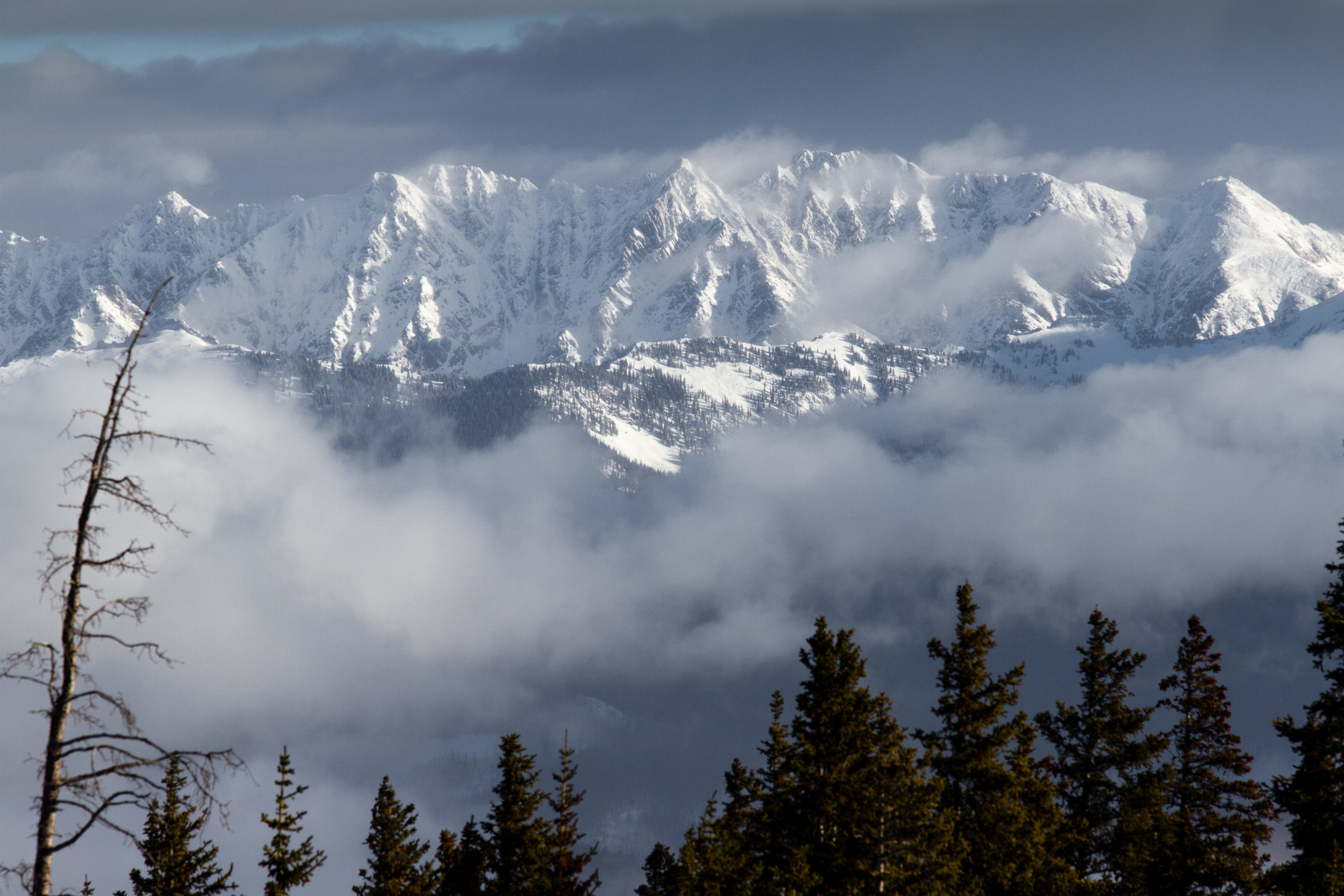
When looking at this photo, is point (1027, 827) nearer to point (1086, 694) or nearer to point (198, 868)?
point (1086, 694)

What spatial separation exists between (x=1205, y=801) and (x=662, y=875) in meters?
21.1

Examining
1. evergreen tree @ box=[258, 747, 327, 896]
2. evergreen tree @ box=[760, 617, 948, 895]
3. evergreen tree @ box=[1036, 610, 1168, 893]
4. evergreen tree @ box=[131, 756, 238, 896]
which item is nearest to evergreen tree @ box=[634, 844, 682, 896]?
evergreen tree @ box=[760, 617, 948, 895]

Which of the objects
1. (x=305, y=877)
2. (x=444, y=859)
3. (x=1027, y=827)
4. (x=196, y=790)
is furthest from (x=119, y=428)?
(x=444, y=859)

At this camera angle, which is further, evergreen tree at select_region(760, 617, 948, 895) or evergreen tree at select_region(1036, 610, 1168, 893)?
evergreen tree at select_region(1036, 610, 1168, 893)

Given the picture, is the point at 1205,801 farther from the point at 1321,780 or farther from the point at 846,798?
the point at 846,798

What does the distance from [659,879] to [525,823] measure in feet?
39.1

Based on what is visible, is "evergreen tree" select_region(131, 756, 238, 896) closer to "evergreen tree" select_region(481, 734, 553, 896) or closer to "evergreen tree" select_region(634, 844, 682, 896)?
"evergreen tree" select_region(481, 734, 553, 896)

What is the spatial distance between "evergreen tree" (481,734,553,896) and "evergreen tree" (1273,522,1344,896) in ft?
71.6

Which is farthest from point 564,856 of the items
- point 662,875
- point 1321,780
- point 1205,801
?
point 1321,780

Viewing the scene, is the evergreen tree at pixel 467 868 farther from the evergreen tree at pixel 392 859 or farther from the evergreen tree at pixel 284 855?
the evergreen tree at pixel 284 855

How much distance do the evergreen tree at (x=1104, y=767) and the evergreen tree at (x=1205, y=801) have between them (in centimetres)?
90

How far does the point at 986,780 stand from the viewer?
103 feet

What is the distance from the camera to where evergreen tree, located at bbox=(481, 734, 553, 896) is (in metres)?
35.2

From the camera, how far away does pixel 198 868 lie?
3528cm
